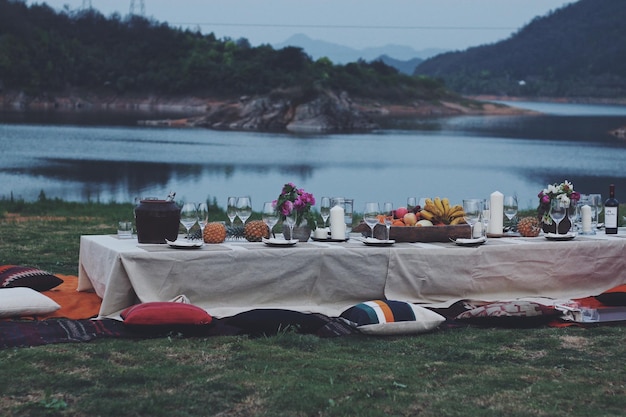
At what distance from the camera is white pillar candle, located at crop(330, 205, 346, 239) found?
265 inches

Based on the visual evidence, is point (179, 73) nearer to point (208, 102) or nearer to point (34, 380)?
point (208, 102)

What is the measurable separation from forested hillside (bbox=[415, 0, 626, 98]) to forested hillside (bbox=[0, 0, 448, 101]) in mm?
46322

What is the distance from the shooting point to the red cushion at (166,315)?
5785 millimetres

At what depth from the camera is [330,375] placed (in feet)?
16.4

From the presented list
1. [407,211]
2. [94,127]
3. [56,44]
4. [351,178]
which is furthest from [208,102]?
[407,211]

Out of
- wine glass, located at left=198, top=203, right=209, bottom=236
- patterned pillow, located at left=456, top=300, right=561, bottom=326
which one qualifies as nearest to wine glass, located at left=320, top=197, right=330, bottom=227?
wine glass, located at left=198, top=203, right=209, bottom=236

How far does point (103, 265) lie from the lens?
21.5ft

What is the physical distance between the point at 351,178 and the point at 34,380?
28.0m

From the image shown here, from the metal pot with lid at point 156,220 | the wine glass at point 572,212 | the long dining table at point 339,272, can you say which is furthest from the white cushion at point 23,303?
the wine glass at point 572,212

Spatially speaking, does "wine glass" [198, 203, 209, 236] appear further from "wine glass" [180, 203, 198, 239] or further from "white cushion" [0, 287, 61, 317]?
"white cushion" [0, 287, 61, 317]

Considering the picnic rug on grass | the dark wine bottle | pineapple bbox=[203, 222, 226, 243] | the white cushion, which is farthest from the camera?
the dark wine bottle

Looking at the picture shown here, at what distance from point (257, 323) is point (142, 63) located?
325 ft

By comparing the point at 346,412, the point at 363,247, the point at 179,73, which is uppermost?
the point at 179,73

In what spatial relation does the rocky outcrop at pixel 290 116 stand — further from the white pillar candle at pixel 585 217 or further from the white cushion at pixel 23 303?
the white cushion at pixel 23 303
